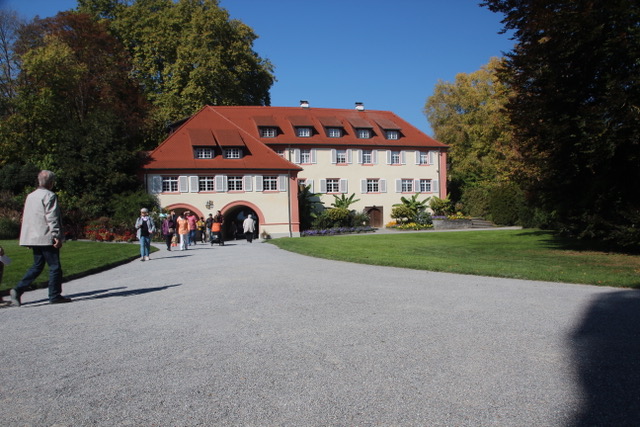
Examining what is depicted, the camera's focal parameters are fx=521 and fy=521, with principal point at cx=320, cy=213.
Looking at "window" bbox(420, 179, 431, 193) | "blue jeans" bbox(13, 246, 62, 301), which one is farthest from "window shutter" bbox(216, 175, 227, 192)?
"blue jeans" bbox(13, 246, 62, 301)

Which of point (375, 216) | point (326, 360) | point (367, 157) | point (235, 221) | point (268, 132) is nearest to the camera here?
point (326, 360)

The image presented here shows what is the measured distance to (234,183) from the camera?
3831 cm

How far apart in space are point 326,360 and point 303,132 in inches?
1698

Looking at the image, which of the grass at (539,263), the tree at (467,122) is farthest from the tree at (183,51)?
the grass at (539,263)

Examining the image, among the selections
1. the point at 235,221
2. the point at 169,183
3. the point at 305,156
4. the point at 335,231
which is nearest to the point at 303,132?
the point at 305,156

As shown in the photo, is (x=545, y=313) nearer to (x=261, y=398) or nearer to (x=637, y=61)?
(x=261, y=398)

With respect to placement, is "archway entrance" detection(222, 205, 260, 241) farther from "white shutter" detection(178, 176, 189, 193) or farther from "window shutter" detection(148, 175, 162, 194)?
"window shutter" detection(148, 175, 162, 194)

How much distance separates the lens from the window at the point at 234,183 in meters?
38.2

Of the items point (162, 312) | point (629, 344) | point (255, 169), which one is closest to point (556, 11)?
point (629, 344)

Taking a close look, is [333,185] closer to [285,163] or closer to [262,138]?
[262,138]

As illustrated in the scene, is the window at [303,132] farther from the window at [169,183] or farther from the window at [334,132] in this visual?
the window at [169,183]

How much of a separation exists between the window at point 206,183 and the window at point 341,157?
43.8ft

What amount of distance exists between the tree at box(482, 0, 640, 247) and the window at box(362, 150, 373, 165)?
2918 cm

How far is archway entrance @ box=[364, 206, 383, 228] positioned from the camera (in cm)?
4778
